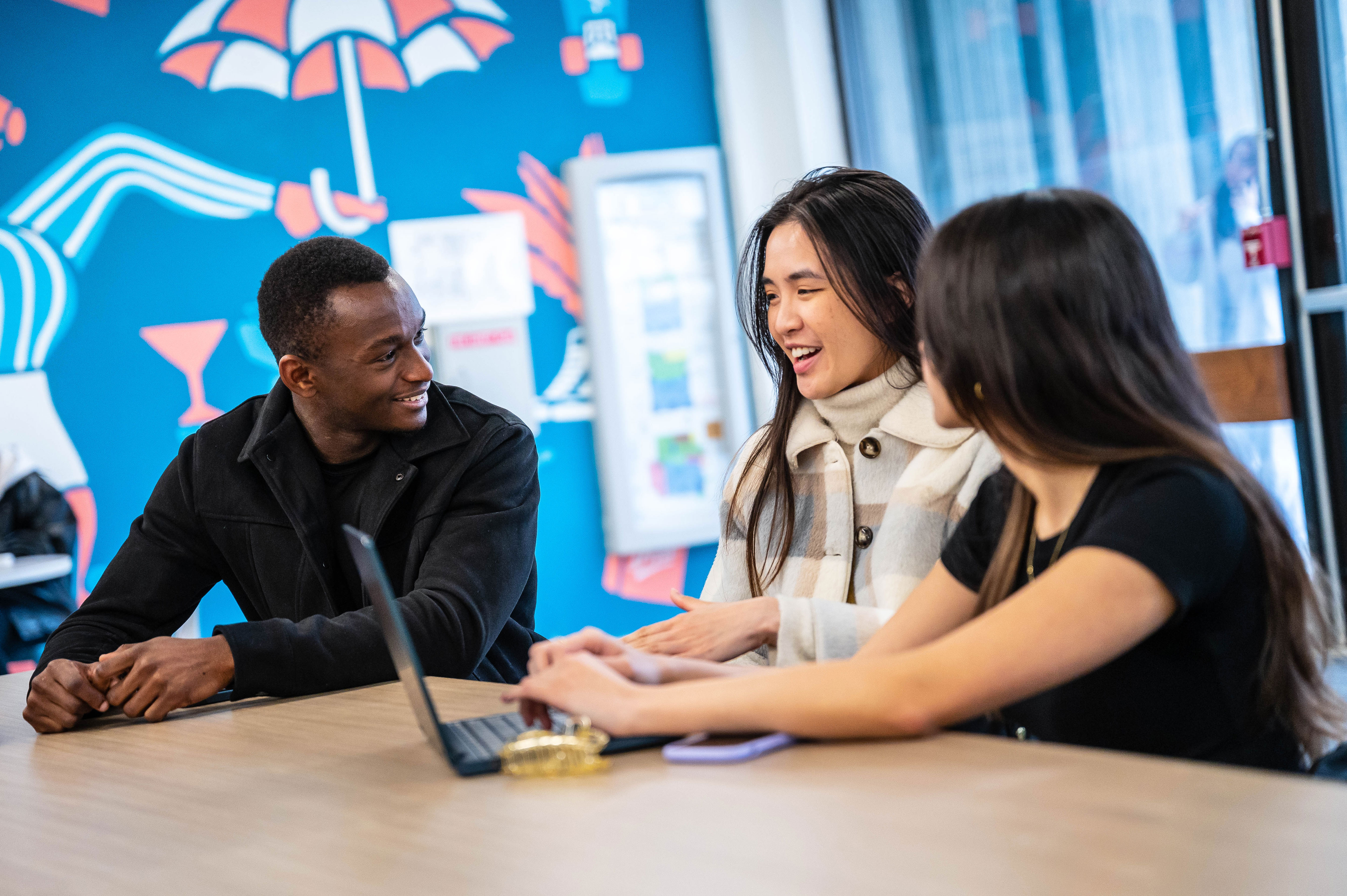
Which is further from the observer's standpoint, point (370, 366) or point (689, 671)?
point (370, 366)

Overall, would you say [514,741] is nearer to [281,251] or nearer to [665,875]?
[665,875]

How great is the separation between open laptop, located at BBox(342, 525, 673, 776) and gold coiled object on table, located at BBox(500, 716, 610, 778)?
0.03 metres

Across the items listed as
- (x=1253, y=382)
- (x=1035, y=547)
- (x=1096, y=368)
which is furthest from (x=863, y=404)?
(x=1253, y=382)

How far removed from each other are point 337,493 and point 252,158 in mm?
2607

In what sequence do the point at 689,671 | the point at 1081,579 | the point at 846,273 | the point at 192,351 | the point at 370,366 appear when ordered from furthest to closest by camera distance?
the point at 192,351 → the point at 370,366 → the point at 846,273 → the point at 689,671 → the point at 1081,579

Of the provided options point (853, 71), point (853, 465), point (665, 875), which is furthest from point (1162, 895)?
point (853, 71)

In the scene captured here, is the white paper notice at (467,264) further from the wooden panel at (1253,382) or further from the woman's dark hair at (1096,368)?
the woman's dark hair at (1096,368)

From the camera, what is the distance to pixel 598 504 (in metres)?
4.54

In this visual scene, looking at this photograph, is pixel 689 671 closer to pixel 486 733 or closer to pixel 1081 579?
pixel 486 733

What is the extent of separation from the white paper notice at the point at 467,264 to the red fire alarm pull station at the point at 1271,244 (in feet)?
8.04

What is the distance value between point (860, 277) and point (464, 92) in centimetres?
304

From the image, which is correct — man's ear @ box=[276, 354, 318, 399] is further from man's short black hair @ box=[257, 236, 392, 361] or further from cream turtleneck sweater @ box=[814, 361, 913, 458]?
cream turtleneck sweater @ box=[814, 361, 913, 458]

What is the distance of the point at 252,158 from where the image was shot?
4.13 m

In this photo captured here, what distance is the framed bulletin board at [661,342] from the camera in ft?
14.6
